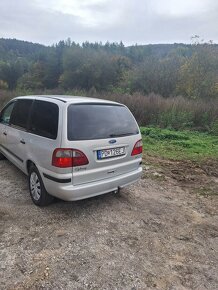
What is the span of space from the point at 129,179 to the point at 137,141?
66 cm

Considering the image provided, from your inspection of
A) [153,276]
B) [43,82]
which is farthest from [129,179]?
[43,82]

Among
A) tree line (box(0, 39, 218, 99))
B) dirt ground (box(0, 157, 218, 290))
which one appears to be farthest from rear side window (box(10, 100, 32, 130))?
tree line (box(0, 39, 218, 99))

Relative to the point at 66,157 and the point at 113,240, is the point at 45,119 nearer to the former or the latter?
the point at 66,157

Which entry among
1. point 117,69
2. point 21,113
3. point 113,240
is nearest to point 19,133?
point 21,113

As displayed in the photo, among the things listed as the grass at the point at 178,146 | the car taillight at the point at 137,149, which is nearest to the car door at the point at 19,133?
the car taillight at the point at 137,149

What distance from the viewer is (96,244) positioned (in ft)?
11.0

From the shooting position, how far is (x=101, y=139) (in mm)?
3871

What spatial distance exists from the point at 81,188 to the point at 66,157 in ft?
1.63

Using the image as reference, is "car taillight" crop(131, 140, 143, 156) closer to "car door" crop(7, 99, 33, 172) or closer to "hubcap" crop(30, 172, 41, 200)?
"hubcap" crop(30, 172, 41, 200)

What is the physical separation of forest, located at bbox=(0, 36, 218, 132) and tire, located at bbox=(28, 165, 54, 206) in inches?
376

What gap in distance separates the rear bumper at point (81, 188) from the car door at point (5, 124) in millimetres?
2094

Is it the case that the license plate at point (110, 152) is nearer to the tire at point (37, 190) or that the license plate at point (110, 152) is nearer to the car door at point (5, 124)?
the tire at point (37, 190)

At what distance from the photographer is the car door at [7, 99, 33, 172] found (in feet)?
15.0

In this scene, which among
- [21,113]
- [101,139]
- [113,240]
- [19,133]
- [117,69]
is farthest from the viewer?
[117,69]
